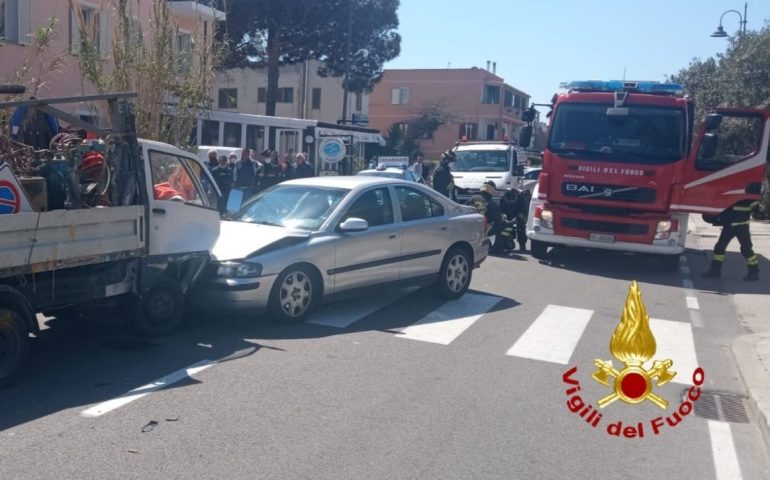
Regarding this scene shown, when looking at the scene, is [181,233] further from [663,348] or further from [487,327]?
[663,348]

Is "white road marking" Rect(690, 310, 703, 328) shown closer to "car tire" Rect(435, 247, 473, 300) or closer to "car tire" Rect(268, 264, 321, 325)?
"car tire" Rect(435, 247, 473, 300)

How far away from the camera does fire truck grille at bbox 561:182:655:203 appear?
1351cm

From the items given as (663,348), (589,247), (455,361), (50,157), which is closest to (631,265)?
(589,247)

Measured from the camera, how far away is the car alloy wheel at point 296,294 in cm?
846

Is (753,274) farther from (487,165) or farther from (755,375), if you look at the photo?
(487,165)

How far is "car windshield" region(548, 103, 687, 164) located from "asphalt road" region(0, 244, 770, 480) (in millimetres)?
4508

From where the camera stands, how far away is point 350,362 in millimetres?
7336

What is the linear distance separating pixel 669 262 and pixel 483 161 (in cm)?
907

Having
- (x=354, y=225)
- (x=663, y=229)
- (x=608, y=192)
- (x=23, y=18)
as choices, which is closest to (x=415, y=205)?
(x=354, y=225)

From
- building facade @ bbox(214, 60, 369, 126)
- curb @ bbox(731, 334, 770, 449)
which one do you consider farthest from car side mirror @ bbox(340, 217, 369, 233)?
building facade @ bbox(214, 60, 369, 126)

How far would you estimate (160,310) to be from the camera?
26.2ft

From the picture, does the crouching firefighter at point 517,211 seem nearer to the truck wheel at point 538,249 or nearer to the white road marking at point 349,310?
the truck wheel at point 538,249

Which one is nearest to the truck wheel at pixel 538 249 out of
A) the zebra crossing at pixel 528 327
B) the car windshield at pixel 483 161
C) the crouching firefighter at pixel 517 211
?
the crouching firefighter at pixel 517 211

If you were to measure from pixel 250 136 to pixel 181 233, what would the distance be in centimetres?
2042
